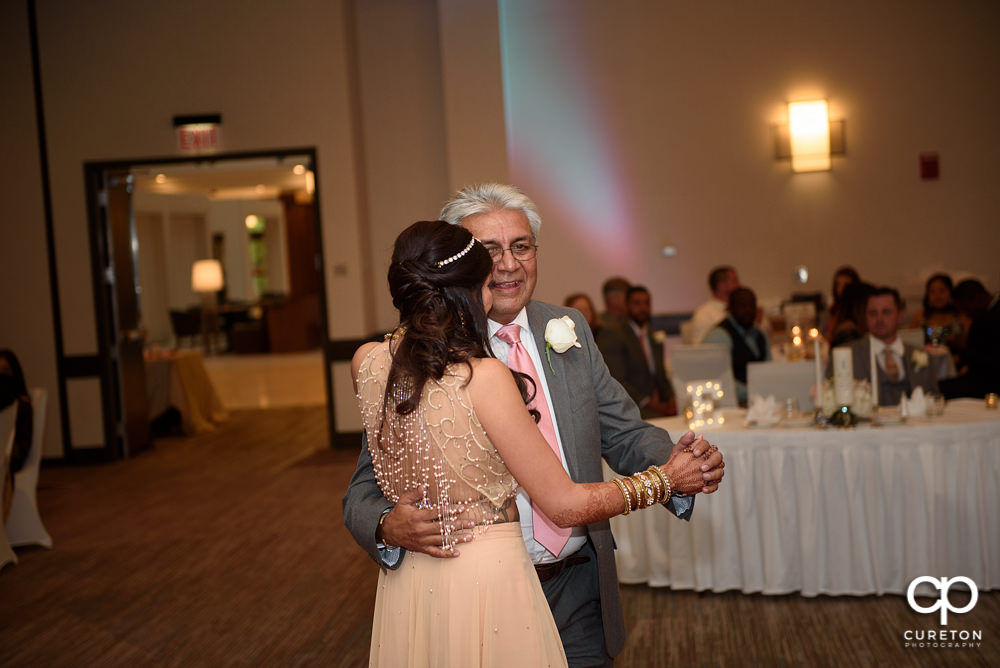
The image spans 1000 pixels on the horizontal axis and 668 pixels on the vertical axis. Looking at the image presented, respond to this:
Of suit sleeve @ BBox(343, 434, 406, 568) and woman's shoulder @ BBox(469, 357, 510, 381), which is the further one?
suit sleeve @ BBox(343, 434, 406, 568)

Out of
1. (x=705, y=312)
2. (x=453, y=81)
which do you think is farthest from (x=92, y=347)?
(x=705, y=312)

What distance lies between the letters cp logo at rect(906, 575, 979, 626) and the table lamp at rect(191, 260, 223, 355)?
16.6m

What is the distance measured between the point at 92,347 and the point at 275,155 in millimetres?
2442

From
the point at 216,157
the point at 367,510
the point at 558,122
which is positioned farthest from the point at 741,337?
the point at 367,510

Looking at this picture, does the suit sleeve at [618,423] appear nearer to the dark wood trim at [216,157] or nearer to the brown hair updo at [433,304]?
the brown hair updo at [433,304]

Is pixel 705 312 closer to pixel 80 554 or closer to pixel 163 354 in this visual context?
pixel 80 554

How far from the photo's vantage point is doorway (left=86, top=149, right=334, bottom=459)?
8898 mm

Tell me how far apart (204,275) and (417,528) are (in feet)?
58.9

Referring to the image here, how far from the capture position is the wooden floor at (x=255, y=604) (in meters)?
3.88

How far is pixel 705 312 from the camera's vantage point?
26.2 feet

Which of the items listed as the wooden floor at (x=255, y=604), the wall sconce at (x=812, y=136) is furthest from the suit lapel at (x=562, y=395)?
the wall sconce at (x=812, y=136)

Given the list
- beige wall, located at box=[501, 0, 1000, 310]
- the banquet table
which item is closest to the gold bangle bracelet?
beige wall, located at box=[501, 0, 1000, 310]

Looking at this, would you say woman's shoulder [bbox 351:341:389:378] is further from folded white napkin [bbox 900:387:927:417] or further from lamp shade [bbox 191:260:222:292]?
lamp shade [bbox 191:260:222:292]

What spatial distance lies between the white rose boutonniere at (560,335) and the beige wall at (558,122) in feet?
21.7
